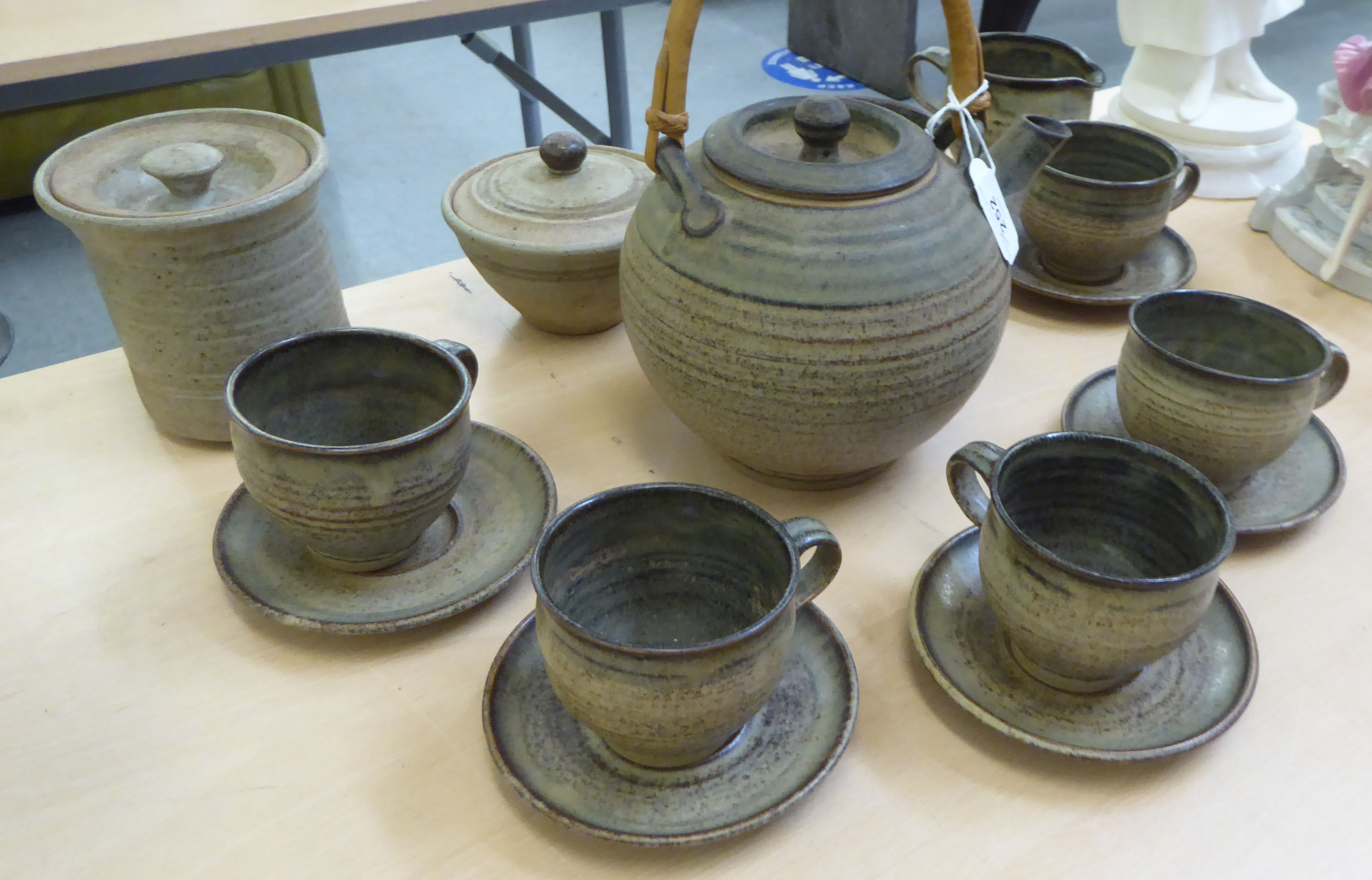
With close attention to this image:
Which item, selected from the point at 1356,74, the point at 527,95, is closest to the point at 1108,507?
the point at 1356,74

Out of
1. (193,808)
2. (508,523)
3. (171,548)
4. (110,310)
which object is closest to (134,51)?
(110,310)

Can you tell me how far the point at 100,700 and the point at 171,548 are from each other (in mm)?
156

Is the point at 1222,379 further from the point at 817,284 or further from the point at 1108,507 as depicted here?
the point at 817,284

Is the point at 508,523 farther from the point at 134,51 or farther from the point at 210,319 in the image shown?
the point at 134,51

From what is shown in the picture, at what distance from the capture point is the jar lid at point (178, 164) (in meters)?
0.81

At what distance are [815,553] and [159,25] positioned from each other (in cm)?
117

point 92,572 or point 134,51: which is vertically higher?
point 134,51

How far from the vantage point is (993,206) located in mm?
795

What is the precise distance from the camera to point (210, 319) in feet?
2.81

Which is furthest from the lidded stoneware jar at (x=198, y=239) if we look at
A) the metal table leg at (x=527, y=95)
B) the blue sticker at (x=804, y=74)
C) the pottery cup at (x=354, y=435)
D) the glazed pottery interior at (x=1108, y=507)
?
the blue sticker at (x=804, y=74)

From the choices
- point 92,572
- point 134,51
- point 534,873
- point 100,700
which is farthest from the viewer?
point 134,51

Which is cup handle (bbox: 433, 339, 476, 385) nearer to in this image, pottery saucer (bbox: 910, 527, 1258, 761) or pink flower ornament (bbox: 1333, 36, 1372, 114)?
pottery saucer (bbox: 910, 527, 1258, 761)

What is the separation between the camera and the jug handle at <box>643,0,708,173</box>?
747 mm

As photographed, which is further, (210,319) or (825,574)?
(210,319)
